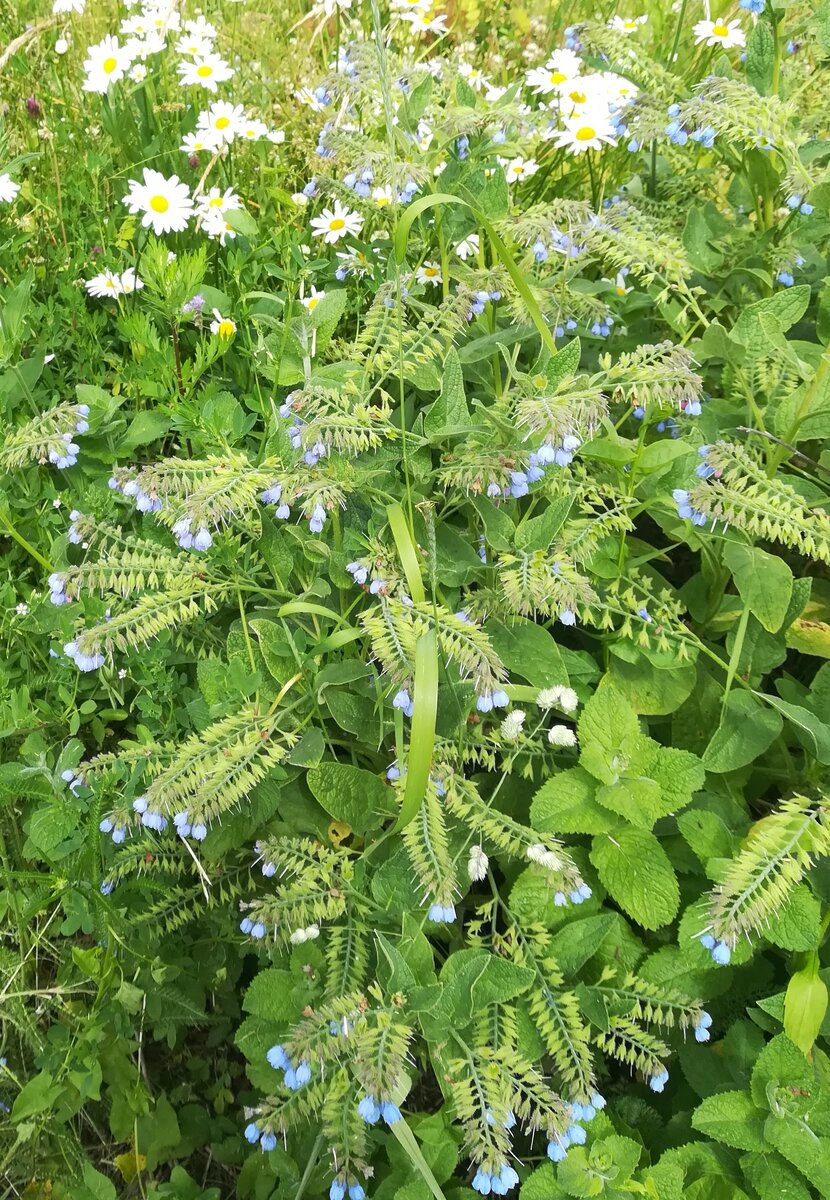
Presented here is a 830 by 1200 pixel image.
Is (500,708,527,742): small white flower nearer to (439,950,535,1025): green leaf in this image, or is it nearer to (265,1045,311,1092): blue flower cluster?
(439,950,535,1025): green leaf

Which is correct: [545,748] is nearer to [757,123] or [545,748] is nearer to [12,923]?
[12,923]

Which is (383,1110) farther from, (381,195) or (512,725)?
(381,195)

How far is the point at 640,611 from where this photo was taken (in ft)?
4.92

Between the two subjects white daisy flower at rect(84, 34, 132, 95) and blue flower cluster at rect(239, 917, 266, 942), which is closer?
blue flower cluster at rect(239, 917, 266, 942)

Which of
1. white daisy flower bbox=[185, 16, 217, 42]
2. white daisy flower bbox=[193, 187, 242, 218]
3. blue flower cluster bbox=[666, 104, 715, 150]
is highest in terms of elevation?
white daisy flower bbox=[185, 16, 217, 42]

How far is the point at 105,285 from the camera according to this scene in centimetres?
228

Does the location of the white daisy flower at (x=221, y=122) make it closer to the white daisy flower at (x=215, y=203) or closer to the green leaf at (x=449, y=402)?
the white daisy flower at (x=215, y=203)

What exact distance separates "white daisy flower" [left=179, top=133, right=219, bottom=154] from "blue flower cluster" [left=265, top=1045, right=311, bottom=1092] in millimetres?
2392

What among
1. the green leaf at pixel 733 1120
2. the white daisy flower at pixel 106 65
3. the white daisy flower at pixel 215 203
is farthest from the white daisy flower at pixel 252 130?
the green leaf at pixel 733 1120

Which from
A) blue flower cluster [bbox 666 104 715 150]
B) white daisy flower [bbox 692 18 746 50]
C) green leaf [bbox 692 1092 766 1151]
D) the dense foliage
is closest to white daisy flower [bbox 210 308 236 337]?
the dense foliage

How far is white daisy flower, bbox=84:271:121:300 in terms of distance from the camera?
2266 mm

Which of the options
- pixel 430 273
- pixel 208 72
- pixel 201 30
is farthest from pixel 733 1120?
pixel 201 30

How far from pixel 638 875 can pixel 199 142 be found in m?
2.36

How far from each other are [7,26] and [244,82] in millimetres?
883
